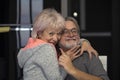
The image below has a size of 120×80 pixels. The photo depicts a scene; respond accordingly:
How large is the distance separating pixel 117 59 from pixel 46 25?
1.28 metres

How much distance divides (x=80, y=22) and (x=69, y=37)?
86 centimetres

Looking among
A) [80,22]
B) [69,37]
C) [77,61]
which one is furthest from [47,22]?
[80,22]

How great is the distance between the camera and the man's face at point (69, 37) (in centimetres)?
327

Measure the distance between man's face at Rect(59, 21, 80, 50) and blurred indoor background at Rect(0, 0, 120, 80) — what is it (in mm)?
793

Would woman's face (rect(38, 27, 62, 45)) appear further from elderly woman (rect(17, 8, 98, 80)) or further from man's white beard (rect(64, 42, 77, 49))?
man's white beard (rect(64, 42, 77, 49))

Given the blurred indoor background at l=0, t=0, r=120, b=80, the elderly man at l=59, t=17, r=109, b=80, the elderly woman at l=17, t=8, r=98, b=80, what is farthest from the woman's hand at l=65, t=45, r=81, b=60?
the blurred indoor background at l=0, t=0, r=120, b=80

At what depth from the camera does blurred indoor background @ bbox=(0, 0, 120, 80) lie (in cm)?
403

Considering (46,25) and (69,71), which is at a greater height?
(46,25)

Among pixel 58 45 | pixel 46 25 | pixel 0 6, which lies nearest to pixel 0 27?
pixel 0 6

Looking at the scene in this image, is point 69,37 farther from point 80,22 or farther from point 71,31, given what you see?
point 80,22

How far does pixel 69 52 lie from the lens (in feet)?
10.7

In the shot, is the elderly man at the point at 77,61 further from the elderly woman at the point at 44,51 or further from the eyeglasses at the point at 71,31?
the elderly woman at the point at 44,51

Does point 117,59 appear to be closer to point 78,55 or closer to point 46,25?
point 78,55

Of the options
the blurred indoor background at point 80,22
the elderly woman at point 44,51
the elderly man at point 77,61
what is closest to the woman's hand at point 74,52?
the elderly man at point 77,61
